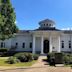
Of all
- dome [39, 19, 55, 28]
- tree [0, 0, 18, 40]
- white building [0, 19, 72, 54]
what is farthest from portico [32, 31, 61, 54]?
tree [0, 0, 18, 40]

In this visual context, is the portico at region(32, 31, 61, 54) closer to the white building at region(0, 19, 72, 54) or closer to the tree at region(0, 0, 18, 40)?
the white building at region(0, 19, 72, 54)

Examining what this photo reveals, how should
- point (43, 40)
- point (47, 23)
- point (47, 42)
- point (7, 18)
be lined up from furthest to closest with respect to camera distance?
point (47, 23), point (47, 42), point (43, 40), point (7, 18)

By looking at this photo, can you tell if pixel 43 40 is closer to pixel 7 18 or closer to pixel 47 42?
pixel 47 42

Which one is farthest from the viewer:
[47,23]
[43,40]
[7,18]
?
[47,23]

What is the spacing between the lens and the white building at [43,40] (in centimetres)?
4203

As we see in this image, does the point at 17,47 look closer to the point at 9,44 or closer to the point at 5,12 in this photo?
the point at 9,44

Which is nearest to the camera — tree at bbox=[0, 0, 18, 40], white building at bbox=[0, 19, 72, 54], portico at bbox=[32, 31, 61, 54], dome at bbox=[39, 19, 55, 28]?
tree at bbox=[0, 0, 18, 40]

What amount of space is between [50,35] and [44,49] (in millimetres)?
4120

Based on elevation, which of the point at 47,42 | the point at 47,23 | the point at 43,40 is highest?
the point at 47,23

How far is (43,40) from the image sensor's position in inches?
1706

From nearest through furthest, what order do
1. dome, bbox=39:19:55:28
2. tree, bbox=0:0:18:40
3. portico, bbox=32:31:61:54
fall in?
tree, bbox=0:0:18:40 → portico, bbox=32:31:61:54 → dome, bbox=39:19:55:28

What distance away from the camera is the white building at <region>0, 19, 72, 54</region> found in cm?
4203

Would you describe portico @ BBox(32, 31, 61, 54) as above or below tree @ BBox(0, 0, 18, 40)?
below

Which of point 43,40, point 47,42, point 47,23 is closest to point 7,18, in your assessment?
point 43,40
